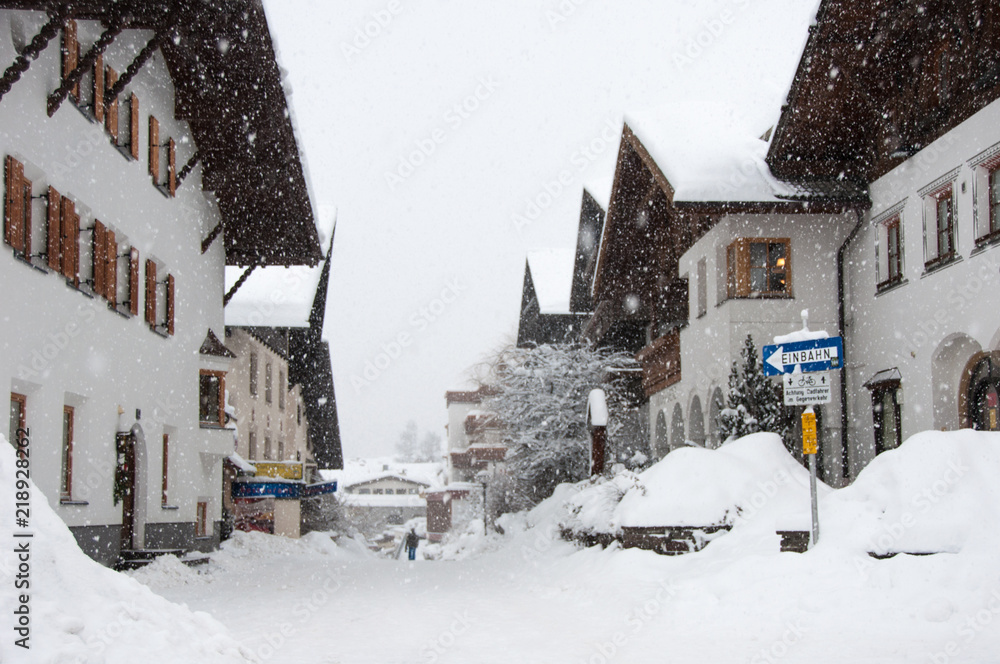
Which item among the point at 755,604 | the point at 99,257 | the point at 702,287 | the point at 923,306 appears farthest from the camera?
the point at 702,287

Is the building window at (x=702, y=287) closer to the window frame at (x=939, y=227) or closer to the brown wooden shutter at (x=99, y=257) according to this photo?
the window frame at (x=939, y=227)

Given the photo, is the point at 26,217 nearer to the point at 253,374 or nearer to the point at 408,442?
the point at 253,374

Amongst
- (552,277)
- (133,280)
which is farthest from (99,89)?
(552,277)

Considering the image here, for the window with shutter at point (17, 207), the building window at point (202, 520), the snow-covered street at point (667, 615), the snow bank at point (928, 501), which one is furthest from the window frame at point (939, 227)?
the building window at point (202, 520)

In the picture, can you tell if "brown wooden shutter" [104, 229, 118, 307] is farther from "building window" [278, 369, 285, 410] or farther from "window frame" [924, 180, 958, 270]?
"building window" [278, 369, 285, 410]

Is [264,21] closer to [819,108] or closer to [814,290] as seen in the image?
[819,108]

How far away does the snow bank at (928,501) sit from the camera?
30.2ft

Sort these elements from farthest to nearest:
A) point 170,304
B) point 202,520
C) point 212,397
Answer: point 212,397, point 202,520, point 170,304

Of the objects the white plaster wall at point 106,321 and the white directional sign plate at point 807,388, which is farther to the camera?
the white plaster wall at point 106,321

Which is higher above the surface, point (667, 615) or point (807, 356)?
point (807, 356)

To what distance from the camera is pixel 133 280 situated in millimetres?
19188

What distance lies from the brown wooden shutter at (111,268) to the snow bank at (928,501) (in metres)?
12.1

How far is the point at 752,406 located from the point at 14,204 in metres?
12.5

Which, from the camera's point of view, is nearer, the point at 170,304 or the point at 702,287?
the point at 170,304
